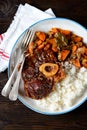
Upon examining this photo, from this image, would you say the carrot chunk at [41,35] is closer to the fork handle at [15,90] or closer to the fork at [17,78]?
the fork at [17,78]

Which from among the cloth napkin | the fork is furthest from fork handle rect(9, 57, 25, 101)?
the cloth napkin

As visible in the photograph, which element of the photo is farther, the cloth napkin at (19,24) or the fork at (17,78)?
the cloth napkin at (19,24)

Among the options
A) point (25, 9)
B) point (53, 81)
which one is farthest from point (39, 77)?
point (25, 9)

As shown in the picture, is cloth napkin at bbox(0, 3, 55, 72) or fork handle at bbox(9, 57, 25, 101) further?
cloth napkin at bbox(0, 3, 55, 72)

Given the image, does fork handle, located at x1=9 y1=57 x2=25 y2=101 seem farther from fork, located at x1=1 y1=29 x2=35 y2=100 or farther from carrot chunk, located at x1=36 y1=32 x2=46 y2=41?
carrot chunk, located at x1=36 y1=32 x2=46 y2=41

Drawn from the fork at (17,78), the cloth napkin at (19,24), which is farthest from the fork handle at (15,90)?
the cloth napkin at (19,24)

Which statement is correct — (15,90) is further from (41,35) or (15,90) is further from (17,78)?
(41,35)

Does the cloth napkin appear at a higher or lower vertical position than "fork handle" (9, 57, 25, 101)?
higher
